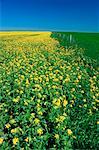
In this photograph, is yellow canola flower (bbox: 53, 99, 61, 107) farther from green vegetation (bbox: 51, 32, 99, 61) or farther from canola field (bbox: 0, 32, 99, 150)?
green vegetation (bbox: 51, 32, 99, 61)

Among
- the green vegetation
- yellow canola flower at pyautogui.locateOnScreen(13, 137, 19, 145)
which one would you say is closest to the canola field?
yellow canola flower at pyautogui.locateOnScreen(13, 137, 19, 145)

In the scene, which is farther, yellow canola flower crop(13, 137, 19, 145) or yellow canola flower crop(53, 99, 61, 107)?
yellow canola flower crop(53, 99, 61, 107)

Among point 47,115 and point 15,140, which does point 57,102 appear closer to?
point 47,115

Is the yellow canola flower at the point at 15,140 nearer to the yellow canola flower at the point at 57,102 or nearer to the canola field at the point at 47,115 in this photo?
the canola field at the point at 47,115

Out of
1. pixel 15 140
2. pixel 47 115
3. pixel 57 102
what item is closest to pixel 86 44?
pixel 57 102

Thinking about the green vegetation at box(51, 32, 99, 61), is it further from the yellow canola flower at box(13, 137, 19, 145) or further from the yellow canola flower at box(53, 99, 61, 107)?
the yellow canola flower at box(13, 137, 19, 145)

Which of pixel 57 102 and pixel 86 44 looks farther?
pixel 86 44

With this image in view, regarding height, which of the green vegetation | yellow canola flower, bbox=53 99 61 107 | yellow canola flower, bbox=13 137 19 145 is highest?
the green vegetation

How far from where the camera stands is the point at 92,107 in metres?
8.97

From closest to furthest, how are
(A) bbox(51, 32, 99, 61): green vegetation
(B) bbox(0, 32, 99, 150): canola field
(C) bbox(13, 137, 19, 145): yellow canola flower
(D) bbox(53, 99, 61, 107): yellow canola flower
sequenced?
(C) bbox(13, 137, 19, 145): yellow canola flower
(B) bbox(0, 32, 99, 150): canola field
(D) bbox(53, 99, 61, 107): yellow canola flower
(A) bbox(51, 32, 99, 61): green vegetation

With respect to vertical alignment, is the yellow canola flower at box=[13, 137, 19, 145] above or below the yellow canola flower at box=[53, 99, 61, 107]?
below

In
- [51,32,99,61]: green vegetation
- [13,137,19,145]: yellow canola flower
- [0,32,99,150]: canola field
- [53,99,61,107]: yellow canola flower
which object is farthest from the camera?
[51,32,99,61]: green vegetation

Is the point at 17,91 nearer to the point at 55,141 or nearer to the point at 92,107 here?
the point at 92,107

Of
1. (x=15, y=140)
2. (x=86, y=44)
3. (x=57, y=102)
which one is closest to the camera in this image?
(x=15, y=140)
